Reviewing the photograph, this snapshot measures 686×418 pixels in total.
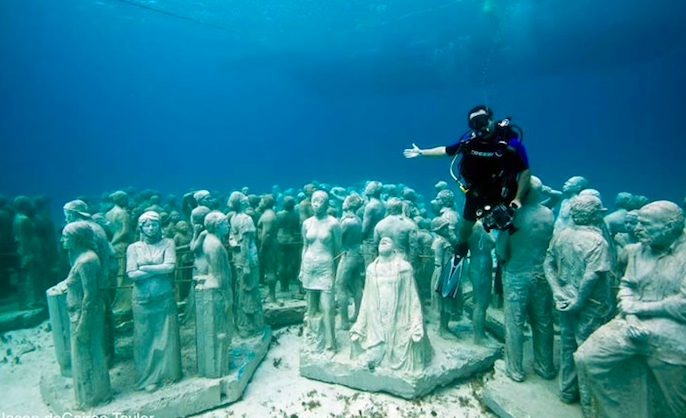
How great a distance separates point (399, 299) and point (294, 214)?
5002 mm

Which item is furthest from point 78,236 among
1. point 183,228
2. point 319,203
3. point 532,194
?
point 532,194

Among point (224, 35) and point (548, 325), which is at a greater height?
point (224, 35)

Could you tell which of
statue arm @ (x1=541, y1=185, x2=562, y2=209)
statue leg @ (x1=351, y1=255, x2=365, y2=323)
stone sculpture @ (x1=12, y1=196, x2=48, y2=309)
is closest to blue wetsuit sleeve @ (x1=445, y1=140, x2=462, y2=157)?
statue leg @ (x1=351, y1=255, x2=365, y2=323)

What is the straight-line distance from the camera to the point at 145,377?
5.90 meters

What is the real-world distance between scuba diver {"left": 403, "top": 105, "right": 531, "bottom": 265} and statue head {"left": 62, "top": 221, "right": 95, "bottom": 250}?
5912 mm

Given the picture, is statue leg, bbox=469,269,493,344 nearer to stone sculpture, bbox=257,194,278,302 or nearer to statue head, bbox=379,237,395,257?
statue head, bbox=379,237,395,257

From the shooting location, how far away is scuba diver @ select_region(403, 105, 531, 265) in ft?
16.1

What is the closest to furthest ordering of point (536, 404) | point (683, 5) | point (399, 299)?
point (536, 404) < point (399, 299) < point (683, 5)

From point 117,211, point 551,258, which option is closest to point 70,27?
point 117,211

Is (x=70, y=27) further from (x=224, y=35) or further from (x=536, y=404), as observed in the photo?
(x=536, y=404)

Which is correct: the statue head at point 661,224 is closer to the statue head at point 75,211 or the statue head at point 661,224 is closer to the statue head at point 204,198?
the statue head at point 204,198

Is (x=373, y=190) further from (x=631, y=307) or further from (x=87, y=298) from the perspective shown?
(x=87, y=298)

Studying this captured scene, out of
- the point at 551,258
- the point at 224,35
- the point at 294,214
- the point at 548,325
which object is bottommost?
the point at 548,325

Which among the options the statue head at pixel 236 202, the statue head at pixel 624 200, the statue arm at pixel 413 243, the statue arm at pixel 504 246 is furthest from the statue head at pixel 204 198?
the statue head at pixel 624 200
